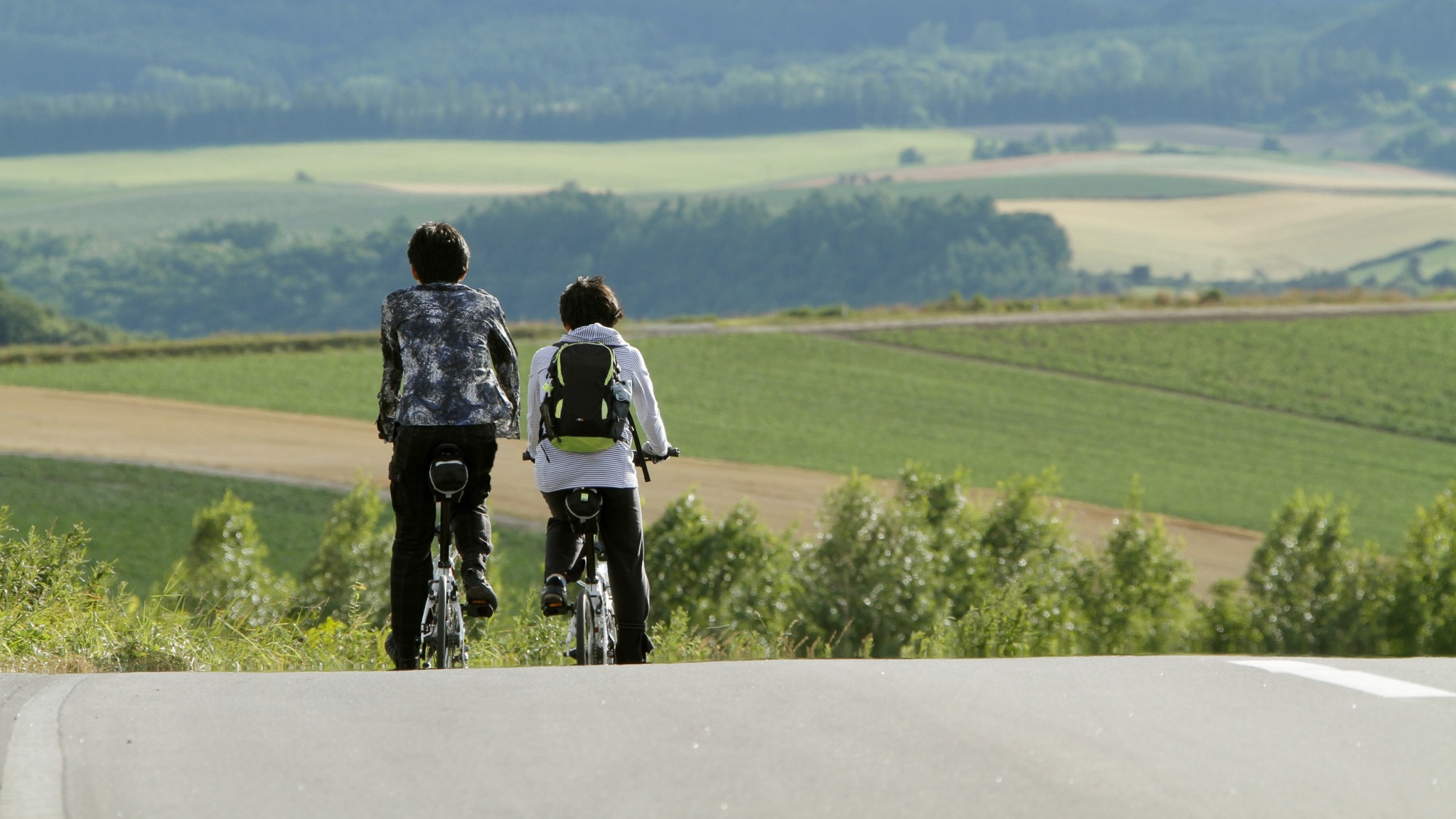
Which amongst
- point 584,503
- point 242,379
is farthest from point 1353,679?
point 242,379

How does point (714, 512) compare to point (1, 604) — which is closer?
point (1, 604)

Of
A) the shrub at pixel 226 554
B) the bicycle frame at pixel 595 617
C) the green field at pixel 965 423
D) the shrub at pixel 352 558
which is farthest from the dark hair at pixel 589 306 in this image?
the green field at pixel 965 423

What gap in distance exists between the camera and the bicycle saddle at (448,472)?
683 cm

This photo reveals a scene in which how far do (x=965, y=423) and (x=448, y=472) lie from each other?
51752 mm

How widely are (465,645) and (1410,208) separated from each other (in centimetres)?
18183

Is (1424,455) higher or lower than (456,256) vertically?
lower

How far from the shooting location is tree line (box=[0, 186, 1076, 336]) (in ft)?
615

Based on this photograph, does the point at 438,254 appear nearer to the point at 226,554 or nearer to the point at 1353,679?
the point at 1353,679

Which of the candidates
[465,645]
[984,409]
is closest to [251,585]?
[465,645]

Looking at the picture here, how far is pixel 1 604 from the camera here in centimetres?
853

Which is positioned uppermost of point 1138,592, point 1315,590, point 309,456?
point 309,456

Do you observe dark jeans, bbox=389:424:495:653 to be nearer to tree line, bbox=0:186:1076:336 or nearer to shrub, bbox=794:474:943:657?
shrub, bbox=794:474:943:657

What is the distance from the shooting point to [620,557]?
7.32 m

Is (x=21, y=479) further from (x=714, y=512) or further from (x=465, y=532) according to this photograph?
(x=465, y=532)
